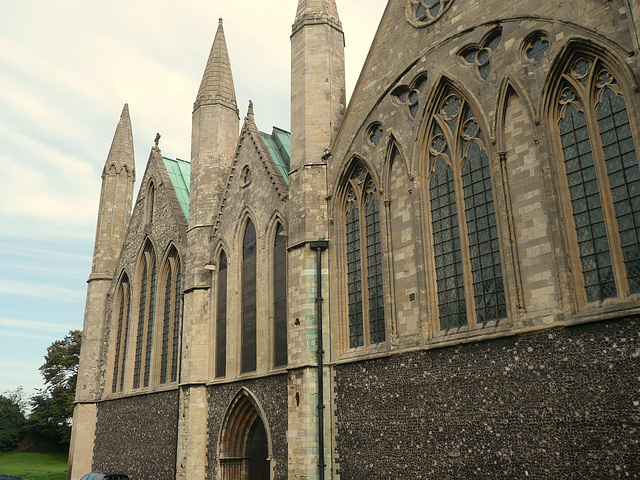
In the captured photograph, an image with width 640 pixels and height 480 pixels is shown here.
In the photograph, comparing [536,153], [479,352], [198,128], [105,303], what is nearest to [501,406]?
[479,352]

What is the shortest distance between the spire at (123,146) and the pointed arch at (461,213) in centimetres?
1978

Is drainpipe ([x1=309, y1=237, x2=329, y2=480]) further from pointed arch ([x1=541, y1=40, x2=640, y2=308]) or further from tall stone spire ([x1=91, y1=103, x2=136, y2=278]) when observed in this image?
tall stone spire ([x1=91, y1=103, x2=136, y2=278])

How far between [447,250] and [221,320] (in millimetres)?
9828

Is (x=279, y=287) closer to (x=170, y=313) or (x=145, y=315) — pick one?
(x=170, y=313)

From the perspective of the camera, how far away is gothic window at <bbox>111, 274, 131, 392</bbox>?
26.3 meters

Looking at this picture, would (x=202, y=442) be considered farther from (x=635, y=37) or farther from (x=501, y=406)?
(x=635, y=37)

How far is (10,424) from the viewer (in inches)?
2020

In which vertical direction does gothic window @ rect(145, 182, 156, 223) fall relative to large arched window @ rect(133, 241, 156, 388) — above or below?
above

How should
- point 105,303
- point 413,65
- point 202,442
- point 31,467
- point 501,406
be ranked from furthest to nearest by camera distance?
point 31,467 < point 105,303 < point 202,442 < point 413,65 < point 501,406

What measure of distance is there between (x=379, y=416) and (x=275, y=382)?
4.48 metres

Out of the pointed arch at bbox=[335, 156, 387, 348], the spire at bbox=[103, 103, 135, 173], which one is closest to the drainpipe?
the pointed arch at bbox=[335, 156, 387, 348]

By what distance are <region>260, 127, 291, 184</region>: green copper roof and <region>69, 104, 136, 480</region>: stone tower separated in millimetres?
9188

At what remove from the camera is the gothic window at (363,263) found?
15719 millimetres

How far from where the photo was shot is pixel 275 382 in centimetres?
1797
